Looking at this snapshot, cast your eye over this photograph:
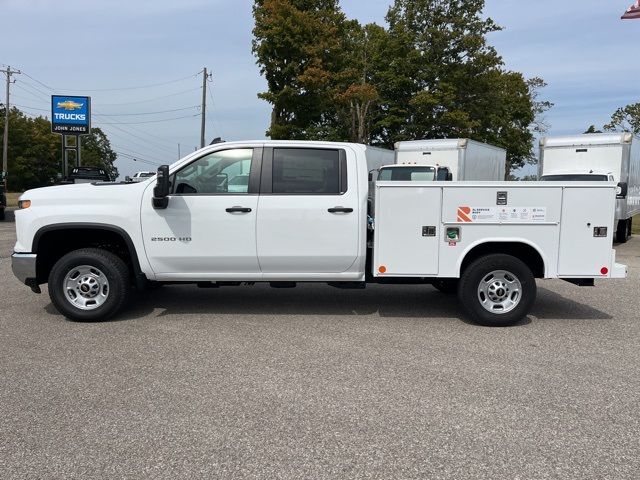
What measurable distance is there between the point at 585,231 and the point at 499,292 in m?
1.11

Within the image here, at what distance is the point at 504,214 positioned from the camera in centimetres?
Result: 581

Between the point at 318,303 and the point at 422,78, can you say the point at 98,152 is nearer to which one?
the point at 422,78

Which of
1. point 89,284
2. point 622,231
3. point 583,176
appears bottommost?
point 89,284

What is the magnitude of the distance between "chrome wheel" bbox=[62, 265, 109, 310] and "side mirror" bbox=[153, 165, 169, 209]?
1043 millimetres

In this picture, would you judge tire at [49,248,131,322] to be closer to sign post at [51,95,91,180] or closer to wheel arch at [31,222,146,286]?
wheel arch at [31,222,146,286]

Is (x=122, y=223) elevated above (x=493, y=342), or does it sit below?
above

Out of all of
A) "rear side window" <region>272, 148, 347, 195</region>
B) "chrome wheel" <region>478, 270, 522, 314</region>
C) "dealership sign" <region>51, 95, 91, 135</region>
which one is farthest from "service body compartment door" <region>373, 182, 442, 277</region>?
"dealership sign" <region>51, 95, 91, 135</region>

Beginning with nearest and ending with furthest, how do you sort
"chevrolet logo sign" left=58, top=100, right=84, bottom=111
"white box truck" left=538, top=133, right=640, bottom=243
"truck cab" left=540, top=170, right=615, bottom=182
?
"truck cab" left=540, top=170, right=615, bottom=182, "white box truck" left=538, top=133, right=640, bottom=243, "chevrolet logo sign" left=58, top=100, right=84, bottom=111

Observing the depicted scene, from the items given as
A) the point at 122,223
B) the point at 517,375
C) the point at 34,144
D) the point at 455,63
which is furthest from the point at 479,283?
the point at 34,144

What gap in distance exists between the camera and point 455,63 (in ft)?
106

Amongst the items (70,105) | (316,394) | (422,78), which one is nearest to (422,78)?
(422,78)

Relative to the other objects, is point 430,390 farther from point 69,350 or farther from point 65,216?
point 65,216

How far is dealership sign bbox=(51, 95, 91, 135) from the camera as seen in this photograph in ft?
128

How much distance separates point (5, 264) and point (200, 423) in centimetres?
818
